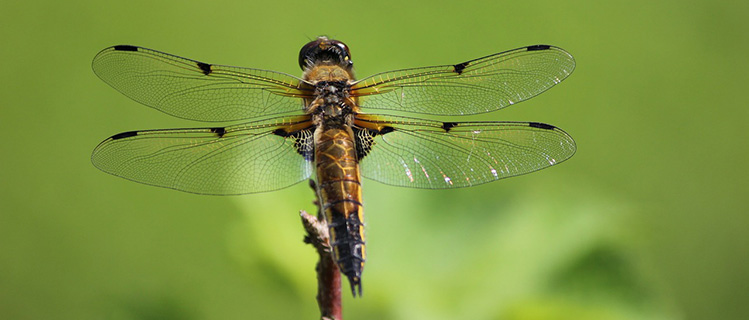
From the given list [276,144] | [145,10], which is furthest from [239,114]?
[145,10]

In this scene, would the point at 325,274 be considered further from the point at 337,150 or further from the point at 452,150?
the point at 452,150

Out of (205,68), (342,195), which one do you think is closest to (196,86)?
(205,68)

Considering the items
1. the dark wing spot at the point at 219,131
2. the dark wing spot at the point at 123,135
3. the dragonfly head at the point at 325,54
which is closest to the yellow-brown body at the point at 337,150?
the dragonfly head at the point at 325,54

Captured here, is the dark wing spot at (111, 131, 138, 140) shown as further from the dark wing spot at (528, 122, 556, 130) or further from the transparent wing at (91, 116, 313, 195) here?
the dark wing spot at (528, 122, 556, 130)

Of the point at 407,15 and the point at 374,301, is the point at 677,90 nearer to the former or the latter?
the point at 407,15

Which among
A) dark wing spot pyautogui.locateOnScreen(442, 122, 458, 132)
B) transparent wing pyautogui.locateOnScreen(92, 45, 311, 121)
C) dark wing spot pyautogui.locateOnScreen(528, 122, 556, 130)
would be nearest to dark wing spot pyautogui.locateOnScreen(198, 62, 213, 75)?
transparent wing pyautogui.locateOnScreen(92, 45, 311, 121)

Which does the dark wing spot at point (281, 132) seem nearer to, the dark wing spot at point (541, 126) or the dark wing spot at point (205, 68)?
the dark wing spot at point (205, 68)

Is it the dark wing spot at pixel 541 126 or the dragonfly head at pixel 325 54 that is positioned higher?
the dragonfly head at pixel 325 54
